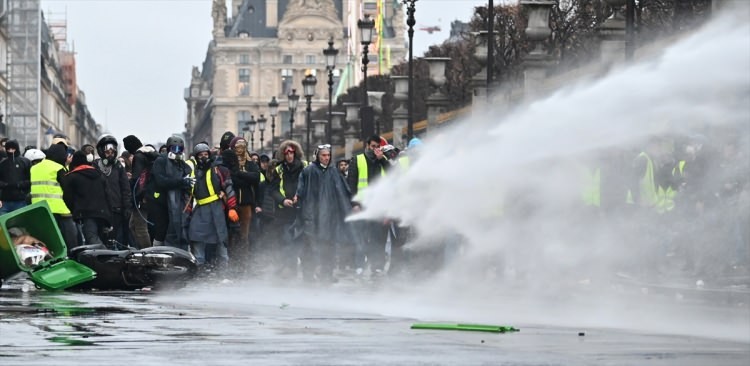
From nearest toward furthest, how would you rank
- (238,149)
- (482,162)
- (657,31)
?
(482,162) < (238,149) < (657,31)

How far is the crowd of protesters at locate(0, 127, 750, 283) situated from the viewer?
68.0ft

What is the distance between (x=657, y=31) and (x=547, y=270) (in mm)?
27495

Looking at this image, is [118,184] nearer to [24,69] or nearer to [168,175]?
[168,175]

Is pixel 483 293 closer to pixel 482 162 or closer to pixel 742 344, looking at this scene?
pixel 482 162

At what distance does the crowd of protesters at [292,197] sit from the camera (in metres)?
20.7

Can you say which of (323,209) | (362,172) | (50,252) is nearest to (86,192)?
(323,209)

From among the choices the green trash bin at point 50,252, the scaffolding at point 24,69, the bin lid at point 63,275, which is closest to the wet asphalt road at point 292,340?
the green trash bin at point 50,252

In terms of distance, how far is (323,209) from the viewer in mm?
21672

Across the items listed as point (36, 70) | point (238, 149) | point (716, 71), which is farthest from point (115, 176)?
point (36, 70)

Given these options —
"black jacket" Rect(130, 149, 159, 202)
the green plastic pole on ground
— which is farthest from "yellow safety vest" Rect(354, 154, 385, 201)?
the green plastic pole on ground

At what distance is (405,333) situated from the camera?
12344 mm

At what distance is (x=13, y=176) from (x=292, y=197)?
4.39 meters

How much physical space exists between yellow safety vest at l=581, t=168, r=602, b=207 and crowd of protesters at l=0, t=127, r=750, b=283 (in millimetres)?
18

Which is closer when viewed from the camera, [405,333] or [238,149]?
[405,333]
